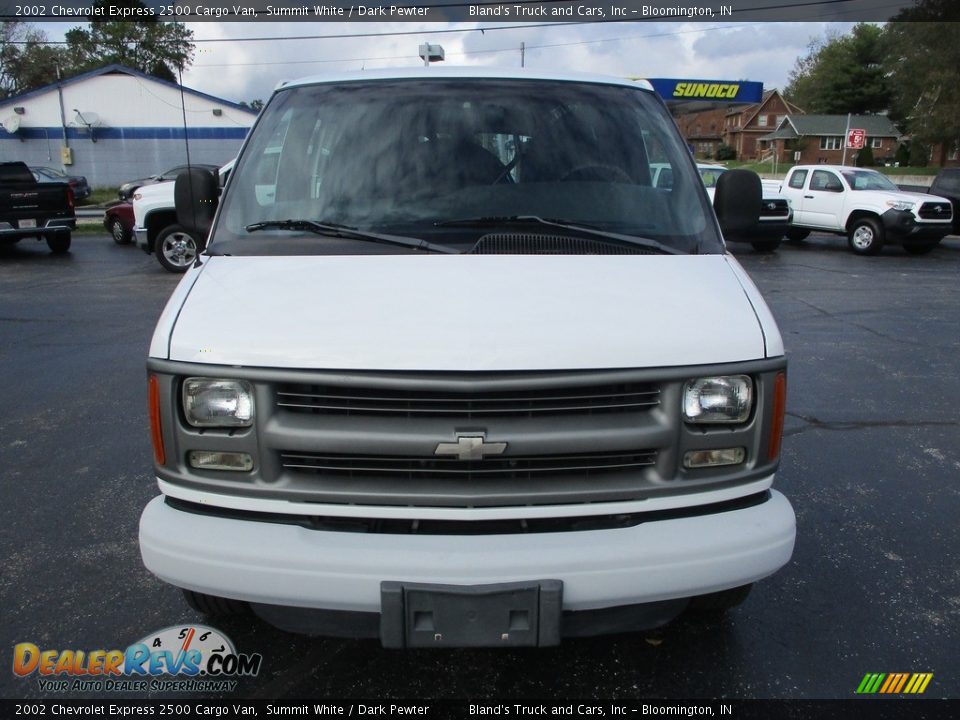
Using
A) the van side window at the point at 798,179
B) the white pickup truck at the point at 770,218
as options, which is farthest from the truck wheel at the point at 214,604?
the van side window at the point at 798,179

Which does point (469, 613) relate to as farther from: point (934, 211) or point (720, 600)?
point (934, 211)

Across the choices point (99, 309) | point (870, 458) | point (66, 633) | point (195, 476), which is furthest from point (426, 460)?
point (99, 309)

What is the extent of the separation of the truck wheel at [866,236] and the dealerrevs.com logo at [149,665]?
1629cm

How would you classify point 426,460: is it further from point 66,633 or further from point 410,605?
point 66,633

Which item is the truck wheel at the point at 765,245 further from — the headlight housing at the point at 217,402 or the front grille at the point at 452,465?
the headlight housing at the point at 217,402

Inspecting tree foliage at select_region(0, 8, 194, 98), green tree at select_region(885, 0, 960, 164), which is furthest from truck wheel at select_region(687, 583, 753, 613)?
green tree at select_region(885, 0, 960, 164)

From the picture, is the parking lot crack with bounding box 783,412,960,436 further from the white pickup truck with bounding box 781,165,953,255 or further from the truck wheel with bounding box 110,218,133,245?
the truck wheel with bounding box 110,218,133,245

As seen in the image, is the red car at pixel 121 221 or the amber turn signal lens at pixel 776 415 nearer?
the amber turn signal lens at pixel 776 415

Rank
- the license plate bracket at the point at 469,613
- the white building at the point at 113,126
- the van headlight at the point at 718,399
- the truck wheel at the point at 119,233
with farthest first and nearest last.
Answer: the white building at the point at 113,126 → the truck wheel at the point at 119,233 → the van headlight at the point at 718,399 → the license plate bracket at the point at 469,613

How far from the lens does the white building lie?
112 ft

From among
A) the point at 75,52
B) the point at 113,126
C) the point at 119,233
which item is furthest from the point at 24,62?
the point at 119,233

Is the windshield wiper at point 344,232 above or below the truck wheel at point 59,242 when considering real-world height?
above

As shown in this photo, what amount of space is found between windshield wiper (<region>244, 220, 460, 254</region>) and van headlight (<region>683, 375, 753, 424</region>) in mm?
1000

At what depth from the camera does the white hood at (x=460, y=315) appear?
7.36 ft
